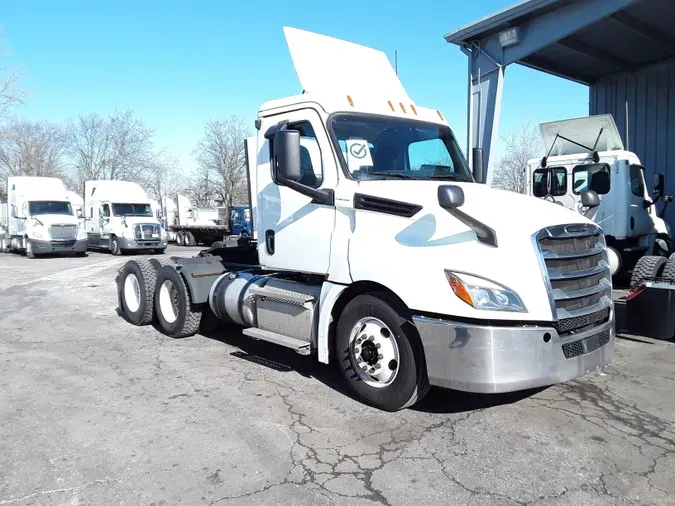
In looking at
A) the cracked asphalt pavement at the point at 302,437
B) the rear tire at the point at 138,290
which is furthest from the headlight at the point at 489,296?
the rear tire at the point at 138,290

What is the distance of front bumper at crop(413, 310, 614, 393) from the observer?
385 centimetres

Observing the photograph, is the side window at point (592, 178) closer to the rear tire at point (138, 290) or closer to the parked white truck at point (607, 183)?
the parked white truck at point (607, 183)

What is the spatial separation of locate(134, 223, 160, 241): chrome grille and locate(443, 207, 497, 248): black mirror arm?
2353 cm

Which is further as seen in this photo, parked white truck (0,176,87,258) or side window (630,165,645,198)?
parked white truck (0,176,87,258)

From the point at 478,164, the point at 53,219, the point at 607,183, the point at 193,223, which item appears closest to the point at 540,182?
the point at 607,183

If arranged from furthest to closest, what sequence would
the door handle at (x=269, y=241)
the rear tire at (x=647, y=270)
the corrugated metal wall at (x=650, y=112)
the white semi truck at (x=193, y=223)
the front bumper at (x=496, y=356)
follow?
the white semi truck at (x=193, y=223) → the corrugated metal wall at (x=650, y=112) → the rear tire at (x=647, y=270) → the door handle at (x=269, y=241) → the front bumper at (x=496, y=356)

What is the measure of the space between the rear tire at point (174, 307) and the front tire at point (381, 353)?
2.97 m

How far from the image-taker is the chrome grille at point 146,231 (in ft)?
83.1

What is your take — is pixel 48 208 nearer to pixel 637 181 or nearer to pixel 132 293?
pixel 132 293

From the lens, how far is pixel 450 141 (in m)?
5.81

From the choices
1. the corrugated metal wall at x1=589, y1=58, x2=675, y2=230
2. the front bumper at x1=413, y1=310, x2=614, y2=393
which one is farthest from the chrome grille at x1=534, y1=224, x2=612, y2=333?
the corrugated metal wall at x1=589, y1=58, x2=675, y2=230

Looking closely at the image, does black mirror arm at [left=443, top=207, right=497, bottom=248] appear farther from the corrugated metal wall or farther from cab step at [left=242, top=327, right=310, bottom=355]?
the corrugated metal wall

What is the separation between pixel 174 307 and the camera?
24.9 feet

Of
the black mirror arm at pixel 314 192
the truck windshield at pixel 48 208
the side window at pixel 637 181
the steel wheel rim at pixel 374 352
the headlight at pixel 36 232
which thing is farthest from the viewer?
the truck windshield at pixel 48 208
